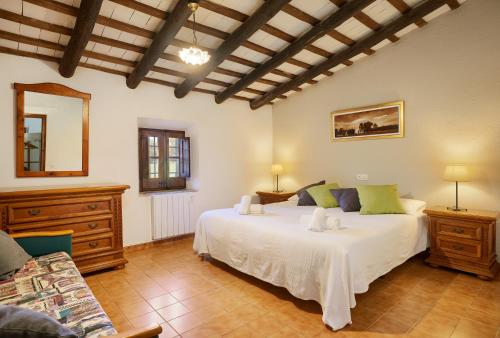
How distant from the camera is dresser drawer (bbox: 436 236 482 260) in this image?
315 cm

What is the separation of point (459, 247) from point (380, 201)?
0.95 metres

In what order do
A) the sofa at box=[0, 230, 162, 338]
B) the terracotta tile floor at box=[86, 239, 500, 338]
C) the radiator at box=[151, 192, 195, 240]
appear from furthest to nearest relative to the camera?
the radiator at box=[151, 192, 195, 240] → the terracotta tile floor at box=[86, 239, 500, 338] → the sofa at box=[0, 230, 162, 338]

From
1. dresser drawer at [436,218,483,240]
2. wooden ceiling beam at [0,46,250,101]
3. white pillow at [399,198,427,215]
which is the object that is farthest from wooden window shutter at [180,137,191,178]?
dresser drawer at [436,218,483,240]

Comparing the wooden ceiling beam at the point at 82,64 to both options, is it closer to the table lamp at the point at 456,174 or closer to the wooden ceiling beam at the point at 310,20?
the wooden ceiling beam at the point at 310,20

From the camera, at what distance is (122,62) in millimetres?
3750

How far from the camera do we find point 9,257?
212 centimetres

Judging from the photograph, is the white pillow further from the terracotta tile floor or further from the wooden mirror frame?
the wooden mirror frame

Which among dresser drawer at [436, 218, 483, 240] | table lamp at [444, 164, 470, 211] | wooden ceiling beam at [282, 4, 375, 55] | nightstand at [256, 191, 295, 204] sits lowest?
dresser drawer at [436, 218, 483, 240]

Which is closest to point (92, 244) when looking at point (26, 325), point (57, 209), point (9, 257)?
point (57, 209)

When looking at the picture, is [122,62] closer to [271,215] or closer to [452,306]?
[271,215]

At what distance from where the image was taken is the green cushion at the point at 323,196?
13.6 ft

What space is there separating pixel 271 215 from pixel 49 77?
318 centimetres

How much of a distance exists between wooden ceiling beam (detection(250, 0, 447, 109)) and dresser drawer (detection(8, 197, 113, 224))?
3325 mm

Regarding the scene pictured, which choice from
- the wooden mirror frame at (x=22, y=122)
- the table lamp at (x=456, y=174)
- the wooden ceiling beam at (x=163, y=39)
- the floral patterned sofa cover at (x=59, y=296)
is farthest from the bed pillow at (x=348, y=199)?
the wooden mirror frame at (x=22, y=122)
